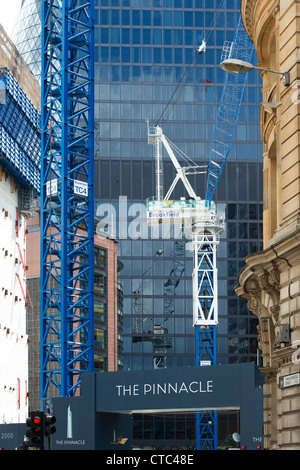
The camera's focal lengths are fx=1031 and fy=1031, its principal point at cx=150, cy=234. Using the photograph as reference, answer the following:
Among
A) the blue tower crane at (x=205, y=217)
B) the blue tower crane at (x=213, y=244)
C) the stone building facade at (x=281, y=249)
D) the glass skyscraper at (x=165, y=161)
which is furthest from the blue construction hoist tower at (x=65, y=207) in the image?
the glass skyscraper at (x=165, y=161)

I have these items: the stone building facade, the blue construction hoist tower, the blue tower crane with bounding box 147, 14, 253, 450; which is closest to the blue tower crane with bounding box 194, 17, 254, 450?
the blue tower crane with bounding box 147, 14, 253, 450

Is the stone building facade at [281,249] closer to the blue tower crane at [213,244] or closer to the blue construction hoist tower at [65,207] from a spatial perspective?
the blue construction hoist tower at [65,207]

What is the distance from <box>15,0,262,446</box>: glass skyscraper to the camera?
15125 centimetres

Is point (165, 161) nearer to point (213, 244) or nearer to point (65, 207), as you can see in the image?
point (213, 244)

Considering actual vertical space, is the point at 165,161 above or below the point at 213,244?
above

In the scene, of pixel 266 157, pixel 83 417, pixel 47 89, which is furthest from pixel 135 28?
pixel 266 157

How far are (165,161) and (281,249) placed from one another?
12112 centimetres

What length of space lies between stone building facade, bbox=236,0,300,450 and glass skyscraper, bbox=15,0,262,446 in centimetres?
11094

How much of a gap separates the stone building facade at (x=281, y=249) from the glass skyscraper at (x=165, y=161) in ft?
364

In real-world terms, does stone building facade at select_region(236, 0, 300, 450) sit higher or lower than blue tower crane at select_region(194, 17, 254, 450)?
lower

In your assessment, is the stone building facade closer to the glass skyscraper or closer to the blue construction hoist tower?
the blue construction hoist tower

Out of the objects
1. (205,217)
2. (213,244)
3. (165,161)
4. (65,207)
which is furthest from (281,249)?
(165,161)

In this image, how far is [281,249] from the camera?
33062mm

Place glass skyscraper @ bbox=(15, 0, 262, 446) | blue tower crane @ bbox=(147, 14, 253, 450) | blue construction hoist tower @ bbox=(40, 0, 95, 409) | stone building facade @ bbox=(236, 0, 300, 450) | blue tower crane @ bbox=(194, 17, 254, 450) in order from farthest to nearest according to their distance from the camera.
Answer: glass skyscraper @ bbox=(15, 0, 262, 446)
blue tower crane @ bbox=(147, 14, 253, 450)
blue tower crane @ bbox=(194, 17, 254, 450)
blue construction hoist tower @ bbox=(40, 0, 95, 409)
stone building facade @ bbox=(236, 0, 300, 450)
